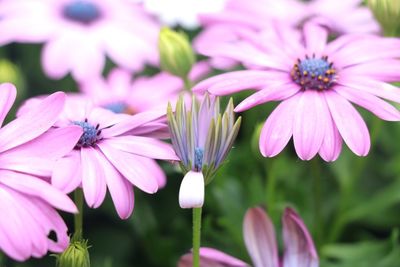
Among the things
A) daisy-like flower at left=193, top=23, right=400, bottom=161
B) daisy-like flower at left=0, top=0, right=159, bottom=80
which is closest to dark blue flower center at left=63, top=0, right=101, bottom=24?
daisy-like flower at left=0, top=0, right=159, bottom=80

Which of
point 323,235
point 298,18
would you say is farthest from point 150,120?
point 298,18

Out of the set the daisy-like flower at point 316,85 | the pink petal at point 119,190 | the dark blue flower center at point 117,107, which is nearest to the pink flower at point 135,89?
the dark blue flower center at point 117,107

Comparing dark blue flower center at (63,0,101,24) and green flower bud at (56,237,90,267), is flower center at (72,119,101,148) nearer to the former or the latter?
green flower bud at (56,237,90,267)

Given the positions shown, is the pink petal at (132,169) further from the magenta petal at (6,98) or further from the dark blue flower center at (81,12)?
the dark blue flower center at (81,12)

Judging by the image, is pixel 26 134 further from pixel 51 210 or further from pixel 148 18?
pixel 148 18

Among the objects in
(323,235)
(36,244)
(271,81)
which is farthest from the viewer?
(323,235)

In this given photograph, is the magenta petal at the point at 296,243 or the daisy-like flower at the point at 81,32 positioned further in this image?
the daisy-like flower at the point at 81,32
